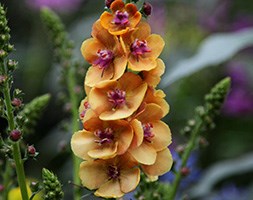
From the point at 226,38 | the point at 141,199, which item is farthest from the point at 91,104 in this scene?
the point at 226,38

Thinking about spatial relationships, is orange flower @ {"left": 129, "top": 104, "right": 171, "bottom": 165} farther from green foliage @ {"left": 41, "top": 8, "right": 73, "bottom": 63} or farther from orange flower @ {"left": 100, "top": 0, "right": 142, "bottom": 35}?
green foliage @ {"left": 41, "top": 8, "right": 73, "bottom": 63}

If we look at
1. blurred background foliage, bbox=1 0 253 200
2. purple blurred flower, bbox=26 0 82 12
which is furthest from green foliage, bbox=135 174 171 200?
purple blurred flower, bbox=26 0 82 12

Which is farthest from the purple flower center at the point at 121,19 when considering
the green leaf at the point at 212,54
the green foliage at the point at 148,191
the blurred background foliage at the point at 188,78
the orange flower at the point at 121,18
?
the blurred background foliage at the point at 188,78

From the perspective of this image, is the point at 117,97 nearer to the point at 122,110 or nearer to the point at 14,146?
the point at 122,110

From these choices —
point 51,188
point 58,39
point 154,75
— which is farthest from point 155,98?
point 58,39

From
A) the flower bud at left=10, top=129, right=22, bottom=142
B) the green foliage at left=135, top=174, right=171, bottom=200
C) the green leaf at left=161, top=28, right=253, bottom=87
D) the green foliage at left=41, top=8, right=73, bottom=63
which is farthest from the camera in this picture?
the green leaf at left=161, top=28, right=253, bottom=87

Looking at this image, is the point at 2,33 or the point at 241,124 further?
the point at 241,124

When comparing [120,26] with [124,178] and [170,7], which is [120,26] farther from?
[170,7]
